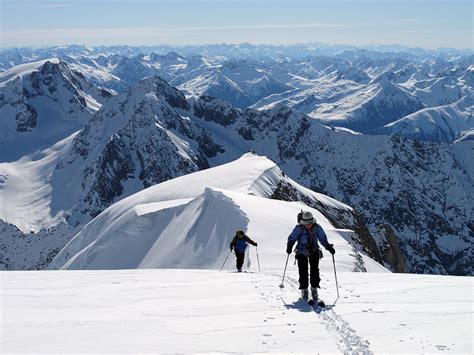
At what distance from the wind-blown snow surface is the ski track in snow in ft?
0.08

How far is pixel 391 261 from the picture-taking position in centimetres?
7381

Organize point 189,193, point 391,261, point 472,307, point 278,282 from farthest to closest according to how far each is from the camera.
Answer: point 391,261 < point 189,193 < point 278,282 < point 472,307

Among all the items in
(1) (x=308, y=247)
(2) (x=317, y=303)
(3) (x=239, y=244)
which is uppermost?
(1) (x=308, y=247)

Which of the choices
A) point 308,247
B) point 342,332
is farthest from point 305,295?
point 342,332

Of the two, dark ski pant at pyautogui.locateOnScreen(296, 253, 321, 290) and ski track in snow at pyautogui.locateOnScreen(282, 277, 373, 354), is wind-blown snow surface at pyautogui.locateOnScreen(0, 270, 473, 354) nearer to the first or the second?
ski track in snow at pyautogui.locateOnScreen(282, 277, 373, 354)

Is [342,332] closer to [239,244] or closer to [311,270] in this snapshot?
[311,270]

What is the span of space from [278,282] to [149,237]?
3084cm

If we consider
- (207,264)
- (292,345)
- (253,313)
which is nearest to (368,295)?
(253,313)

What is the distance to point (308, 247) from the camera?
15250 millimetres

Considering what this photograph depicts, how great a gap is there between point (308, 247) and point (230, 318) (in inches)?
141

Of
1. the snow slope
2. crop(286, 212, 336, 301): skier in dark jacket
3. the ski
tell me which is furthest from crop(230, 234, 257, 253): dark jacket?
the ski

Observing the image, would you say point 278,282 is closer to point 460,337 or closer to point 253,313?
point 253,313

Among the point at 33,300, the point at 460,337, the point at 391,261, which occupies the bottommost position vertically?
the point at 391,261

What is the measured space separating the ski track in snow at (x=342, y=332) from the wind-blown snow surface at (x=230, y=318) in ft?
0.08
